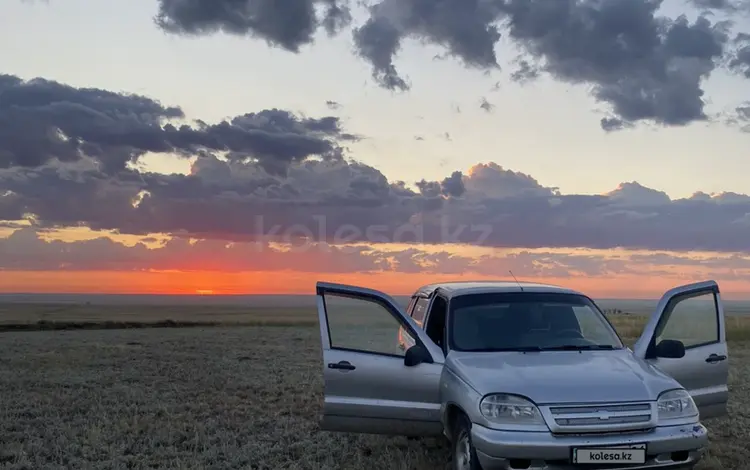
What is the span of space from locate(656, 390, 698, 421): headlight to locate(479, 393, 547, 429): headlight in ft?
3.12

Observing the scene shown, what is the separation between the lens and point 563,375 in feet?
18.2

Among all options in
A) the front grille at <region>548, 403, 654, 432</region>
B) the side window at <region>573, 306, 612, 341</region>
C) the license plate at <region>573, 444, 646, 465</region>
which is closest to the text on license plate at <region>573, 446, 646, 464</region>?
the license plate at <region>573, 444, 646, 465</region>

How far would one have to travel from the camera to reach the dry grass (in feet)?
24.8

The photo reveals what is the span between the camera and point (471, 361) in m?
6.09

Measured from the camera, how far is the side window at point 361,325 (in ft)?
22.1

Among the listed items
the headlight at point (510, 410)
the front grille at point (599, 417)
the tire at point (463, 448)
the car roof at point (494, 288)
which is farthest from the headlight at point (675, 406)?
the car roof at point (494, 288)

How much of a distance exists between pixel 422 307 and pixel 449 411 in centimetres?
198

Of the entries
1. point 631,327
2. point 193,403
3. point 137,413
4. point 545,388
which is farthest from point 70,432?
point 631,327

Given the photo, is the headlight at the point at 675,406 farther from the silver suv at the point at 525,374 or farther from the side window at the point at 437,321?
the side window at the point at 437,321

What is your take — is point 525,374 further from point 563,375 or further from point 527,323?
point 527,323

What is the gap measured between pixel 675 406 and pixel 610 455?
756 mm

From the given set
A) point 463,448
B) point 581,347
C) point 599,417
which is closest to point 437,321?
point 581,347

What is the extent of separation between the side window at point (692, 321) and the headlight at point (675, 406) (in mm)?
1408

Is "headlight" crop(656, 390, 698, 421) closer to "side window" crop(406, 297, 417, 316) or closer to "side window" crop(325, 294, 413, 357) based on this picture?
"side window" crop(325, 294, 413, 357)
